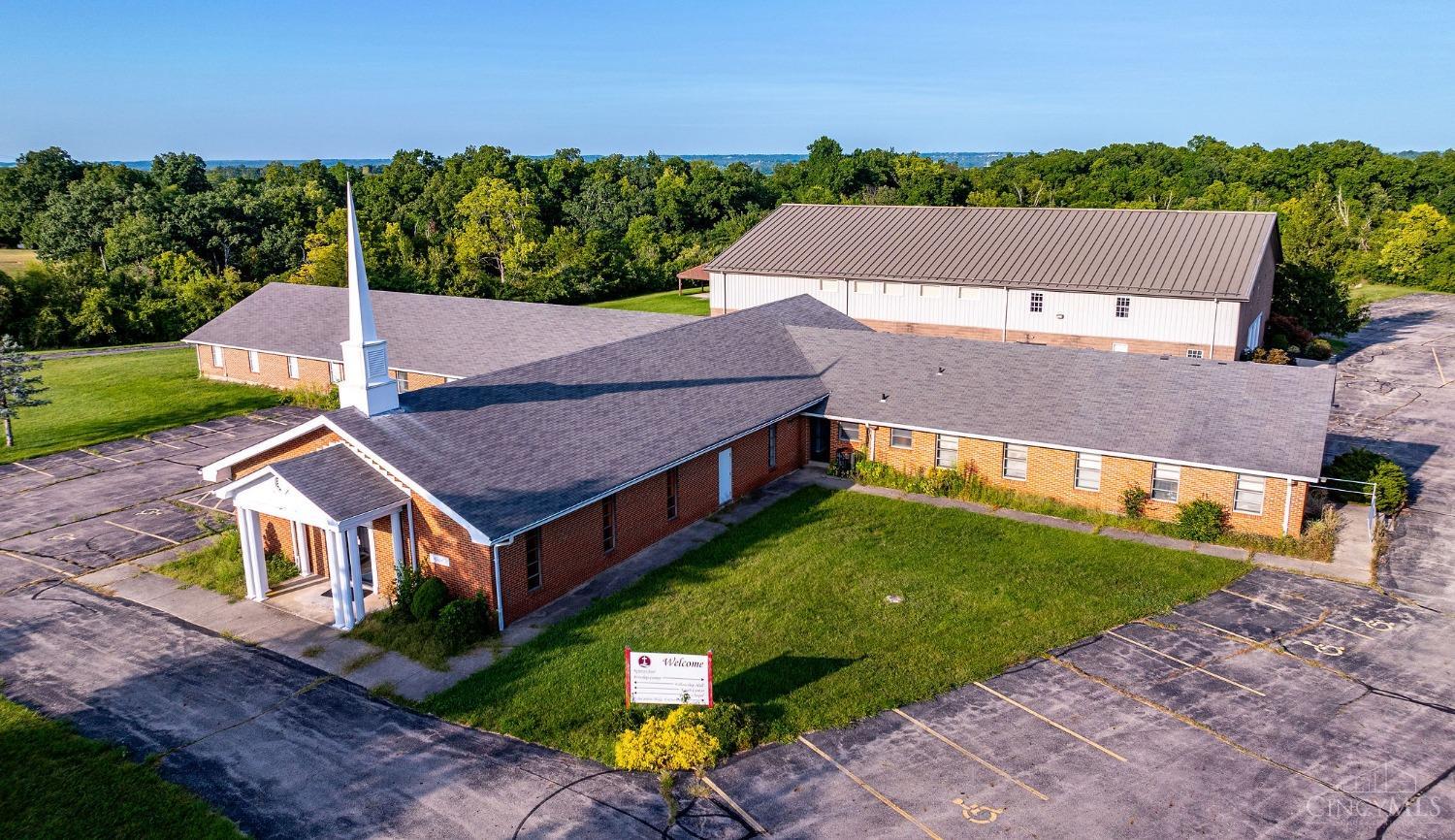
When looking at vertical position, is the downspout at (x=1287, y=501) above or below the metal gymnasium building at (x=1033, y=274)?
below

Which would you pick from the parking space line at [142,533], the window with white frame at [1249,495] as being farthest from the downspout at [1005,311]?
the parking space line at [142,533]

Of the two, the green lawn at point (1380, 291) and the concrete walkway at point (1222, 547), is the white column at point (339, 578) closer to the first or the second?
the concrete walkway at point (1222, 547)

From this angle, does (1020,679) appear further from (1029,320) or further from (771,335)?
(1029,320)

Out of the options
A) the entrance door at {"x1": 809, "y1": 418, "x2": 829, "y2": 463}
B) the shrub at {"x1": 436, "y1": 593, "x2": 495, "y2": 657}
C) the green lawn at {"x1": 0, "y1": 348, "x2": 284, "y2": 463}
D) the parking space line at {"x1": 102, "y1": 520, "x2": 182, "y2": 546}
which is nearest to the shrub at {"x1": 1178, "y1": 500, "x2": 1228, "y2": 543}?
the entrance door at {"x1": 809, "y1": 418, "x2": 829, "y2": 463}

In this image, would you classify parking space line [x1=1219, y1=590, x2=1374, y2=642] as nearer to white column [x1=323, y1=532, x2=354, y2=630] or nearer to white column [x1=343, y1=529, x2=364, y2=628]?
white column [x1=343, y1=529, x2=364, y2=628]

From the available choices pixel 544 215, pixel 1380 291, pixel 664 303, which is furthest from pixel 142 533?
pixel 1380 291

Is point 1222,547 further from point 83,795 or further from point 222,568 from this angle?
point 222,568

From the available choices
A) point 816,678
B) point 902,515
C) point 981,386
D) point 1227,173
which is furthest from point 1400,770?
point 1227,173
